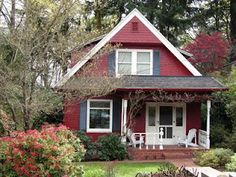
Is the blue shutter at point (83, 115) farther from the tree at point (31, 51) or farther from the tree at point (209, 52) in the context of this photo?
the tree at point (209, 52)

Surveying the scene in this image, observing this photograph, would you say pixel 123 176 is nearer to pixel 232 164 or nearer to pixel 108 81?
pixel 232 164

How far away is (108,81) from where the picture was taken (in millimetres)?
16141

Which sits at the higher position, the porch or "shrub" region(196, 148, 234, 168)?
the porch

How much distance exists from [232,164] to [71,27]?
282 inches

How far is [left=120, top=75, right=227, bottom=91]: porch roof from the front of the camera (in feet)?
59.4

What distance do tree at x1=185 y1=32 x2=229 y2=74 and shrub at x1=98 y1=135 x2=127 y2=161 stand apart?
426 inches

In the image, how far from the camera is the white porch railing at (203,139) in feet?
60.4

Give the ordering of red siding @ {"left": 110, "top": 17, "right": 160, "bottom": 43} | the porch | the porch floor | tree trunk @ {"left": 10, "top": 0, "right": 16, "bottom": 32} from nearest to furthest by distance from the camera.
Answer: tree trunk @ {"left": 10, "top": 0, "right": 16, "bottom": 32}
the porch floor
the porch
red siding @ {"left": 110, "top": 17, "right": 160, "bottom": 43}

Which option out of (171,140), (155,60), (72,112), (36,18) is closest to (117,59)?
(155,60)

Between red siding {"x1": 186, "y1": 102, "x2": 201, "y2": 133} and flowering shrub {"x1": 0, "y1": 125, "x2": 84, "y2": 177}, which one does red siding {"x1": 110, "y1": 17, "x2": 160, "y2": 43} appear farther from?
flowering shrub {"x1": 0, "y1": 125, "x2": 84, "y2": 177}

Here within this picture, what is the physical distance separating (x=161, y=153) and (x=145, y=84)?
321 centimetres

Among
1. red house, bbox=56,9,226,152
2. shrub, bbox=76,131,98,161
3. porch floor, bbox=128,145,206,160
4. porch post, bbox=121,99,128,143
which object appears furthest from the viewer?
red house, bbox=56,9,226,152

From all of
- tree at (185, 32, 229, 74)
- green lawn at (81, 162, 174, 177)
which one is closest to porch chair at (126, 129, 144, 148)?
green lawn at (81, 162, 174, 177)

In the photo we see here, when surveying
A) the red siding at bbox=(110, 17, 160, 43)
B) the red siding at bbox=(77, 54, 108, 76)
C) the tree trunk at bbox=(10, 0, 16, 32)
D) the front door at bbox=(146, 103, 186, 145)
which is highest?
the red siding at bbox=(110, 17, 160, 43)
